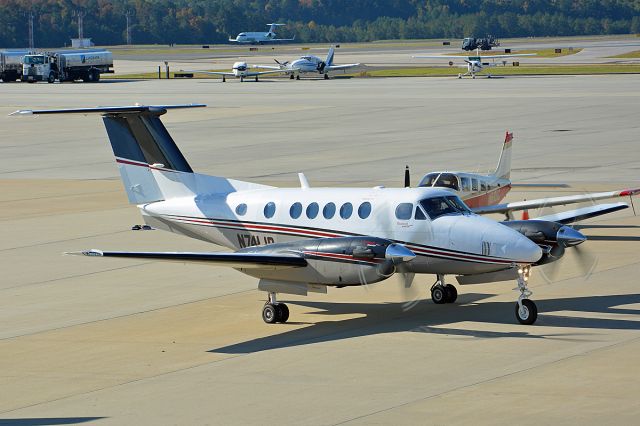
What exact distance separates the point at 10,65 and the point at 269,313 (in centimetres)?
11407

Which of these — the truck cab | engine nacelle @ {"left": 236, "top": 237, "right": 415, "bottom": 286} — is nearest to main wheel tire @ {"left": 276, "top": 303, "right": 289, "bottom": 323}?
engine nacelle @ {"left": 236, "top": 237, "right": 415, "bottom": 286}

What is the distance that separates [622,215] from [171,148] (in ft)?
48.9

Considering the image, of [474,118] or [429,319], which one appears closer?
[429,319]

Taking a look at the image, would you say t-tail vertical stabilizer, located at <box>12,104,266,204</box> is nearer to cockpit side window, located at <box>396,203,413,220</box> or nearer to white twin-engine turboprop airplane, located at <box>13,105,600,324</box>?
white twin-engine turboprop airplane, located at <box>13,105,600,324</box>

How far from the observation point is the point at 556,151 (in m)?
53.7

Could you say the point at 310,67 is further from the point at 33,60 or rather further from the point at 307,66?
the point at 33,60

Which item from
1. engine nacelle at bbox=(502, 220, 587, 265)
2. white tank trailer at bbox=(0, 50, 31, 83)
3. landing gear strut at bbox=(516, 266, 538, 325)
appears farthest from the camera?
white tank trailer at bbox=(0, 50, 31, 83)

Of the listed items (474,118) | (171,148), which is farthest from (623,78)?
(171,148)

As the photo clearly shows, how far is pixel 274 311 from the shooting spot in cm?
2198

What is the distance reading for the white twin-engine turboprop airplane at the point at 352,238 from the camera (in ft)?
67.9

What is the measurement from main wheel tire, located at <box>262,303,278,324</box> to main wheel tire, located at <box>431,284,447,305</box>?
3.28 m

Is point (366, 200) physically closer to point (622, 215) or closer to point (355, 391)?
point (355, 391)

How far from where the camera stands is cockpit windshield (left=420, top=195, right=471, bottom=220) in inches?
851

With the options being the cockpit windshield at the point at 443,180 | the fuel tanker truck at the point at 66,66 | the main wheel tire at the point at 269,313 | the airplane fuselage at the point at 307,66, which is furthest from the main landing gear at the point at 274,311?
the fuel tanker truck at the point at 66,66
